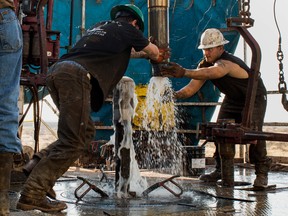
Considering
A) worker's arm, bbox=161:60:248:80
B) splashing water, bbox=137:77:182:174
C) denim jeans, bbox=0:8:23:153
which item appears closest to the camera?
denim jeans, bbox=0:8:23:153

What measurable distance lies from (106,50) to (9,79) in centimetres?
122

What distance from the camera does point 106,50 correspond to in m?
4.12

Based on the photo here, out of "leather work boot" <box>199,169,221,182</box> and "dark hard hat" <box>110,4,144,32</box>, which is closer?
"dark hard hat" <box>110,4,144,32</box>

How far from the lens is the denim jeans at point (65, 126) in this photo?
3746mm

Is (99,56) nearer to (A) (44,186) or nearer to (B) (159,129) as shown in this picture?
(A) (44,186)

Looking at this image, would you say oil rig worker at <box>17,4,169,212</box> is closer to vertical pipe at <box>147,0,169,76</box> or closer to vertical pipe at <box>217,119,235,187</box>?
vertical pipe at <box>147,0,169,76</box>

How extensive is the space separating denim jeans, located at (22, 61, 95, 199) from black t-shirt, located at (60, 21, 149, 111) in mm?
125

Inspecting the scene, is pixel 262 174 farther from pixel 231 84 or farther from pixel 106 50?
pixel 106 50

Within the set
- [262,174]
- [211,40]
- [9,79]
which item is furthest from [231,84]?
[9,79]

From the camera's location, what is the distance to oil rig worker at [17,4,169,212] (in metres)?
3.76

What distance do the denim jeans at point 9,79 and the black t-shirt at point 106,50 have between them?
98 cm

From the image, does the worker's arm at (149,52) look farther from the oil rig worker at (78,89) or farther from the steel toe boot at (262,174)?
the steel toe boot at (262,174)

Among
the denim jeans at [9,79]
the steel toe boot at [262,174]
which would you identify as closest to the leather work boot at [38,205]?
the denim jeans at [9,79]

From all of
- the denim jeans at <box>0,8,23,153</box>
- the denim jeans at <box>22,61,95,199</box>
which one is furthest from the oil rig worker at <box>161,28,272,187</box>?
the denim jeans at <box>0,8,23,153</box>
